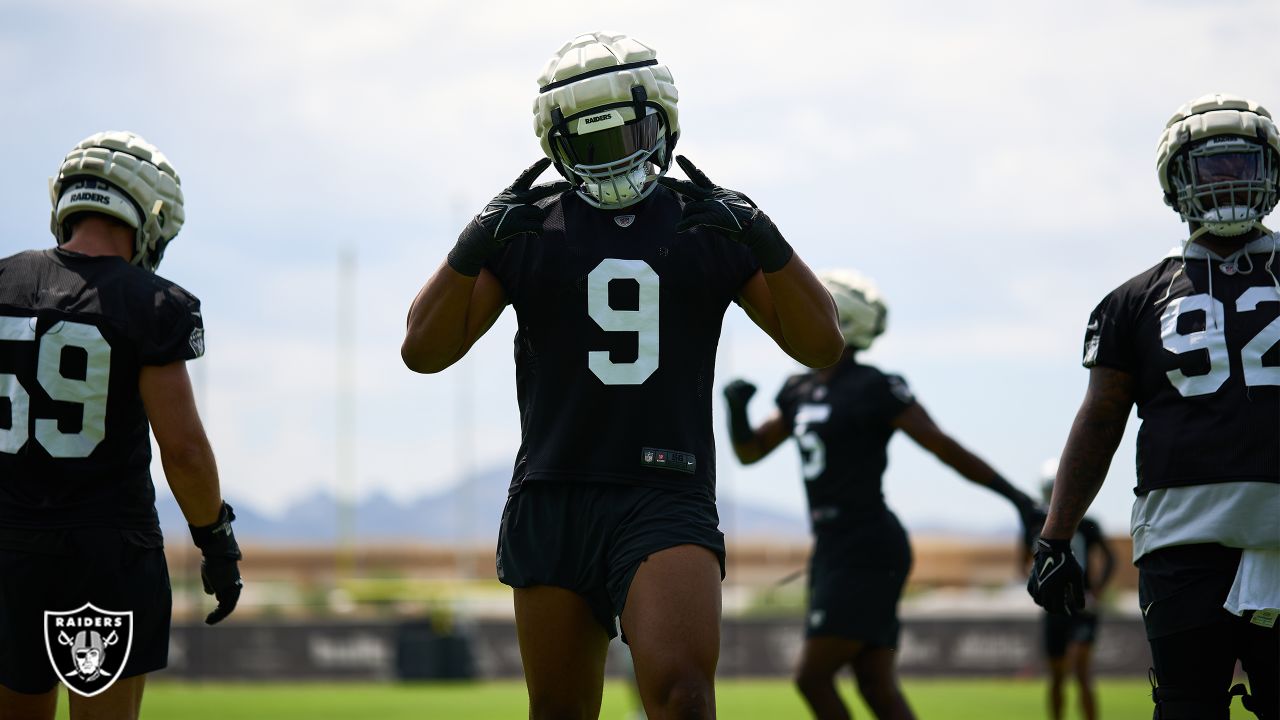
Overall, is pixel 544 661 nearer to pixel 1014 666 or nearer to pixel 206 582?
pixel 206 582

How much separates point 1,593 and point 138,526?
1.46 feet

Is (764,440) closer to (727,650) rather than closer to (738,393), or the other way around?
(738,393)

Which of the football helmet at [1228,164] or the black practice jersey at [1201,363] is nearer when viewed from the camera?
the black practice jersey at [1201,363]

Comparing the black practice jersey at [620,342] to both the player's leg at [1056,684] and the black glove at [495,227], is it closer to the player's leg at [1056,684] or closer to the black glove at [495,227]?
the black glove at [495,227]

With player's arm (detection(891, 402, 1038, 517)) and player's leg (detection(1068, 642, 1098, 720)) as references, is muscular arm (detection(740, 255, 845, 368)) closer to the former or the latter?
player's arm (detection(891, 402, 1038, 517))

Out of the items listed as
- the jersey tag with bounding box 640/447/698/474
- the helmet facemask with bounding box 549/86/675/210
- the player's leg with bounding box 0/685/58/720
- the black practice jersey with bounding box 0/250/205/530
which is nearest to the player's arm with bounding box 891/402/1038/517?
the jersey tag with bounding box 640/447/698/474

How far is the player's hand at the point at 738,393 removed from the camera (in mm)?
7211

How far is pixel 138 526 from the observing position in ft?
14.9

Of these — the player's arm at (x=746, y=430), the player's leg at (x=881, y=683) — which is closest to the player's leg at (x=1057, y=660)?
the player's leg at (x=881, y=683)

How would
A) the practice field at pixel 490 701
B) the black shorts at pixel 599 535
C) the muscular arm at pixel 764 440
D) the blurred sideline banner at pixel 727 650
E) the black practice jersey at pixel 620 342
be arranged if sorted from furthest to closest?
the blurred sideline banner at pixel 727 650
the practice field at pixel 490 701
the muscular arm at pixel 764 440
the black practice jersey at pixel 620 342
the black shorts at pixel 599 535

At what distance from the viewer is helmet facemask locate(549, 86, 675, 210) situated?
13.6 ft

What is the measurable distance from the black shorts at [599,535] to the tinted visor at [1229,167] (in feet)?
6.13

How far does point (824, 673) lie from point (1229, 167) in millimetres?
3563

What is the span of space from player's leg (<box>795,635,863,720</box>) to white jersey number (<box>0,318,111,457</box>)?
388 cm
